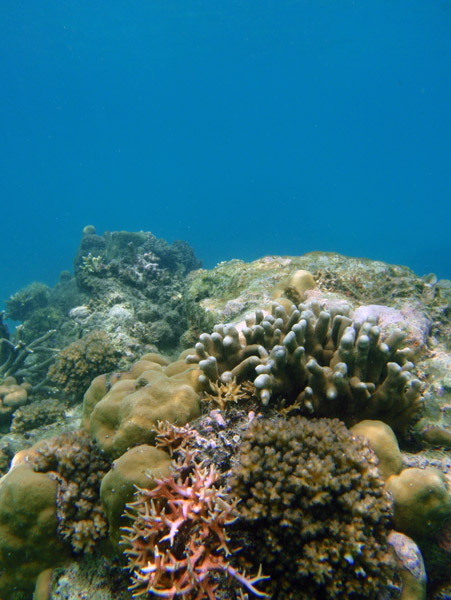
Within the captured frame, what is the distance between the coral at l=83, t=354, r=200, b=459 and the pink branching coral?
66 cm

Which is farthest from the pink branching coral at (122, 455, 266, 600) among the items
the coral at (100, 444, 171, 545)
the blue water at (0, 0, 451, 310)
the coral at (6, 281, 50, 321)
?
the blue water at (0, 0, 451, 310)

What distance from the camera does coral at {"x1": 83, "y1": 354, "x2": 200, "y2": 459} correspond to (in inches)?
130

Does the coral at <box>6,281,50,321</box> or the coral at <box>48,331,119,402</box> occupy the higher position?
the coral at <box>6,281,50,321</box>

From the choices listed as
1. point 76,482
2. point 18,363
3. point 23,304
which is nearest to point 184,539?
point 76,482

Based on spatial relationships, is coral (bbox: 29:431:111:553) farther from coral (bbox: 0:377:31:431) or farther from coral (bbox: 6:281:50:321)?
coral (bbox: 6:281:50:321)

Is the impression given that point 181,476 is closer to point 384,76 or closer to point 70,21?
point 70,21

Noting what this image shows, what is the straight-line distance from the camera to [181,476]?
2967 millimetres

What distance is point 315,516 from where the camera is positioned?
2.45 meters

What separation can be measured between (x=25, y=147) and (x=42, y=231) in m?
66.2

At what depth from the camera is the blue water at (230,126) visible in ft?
307

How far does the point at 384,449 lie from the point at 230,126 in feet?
654

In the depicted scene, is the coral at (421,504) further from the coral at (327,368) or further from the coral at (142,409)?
the coral at (142,409)

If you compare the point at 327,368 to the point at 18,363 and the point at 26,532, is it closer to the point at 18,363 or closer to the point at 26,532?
the point at 26,532

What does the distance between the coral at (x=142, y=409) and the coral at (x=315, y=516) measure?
3.31ft
